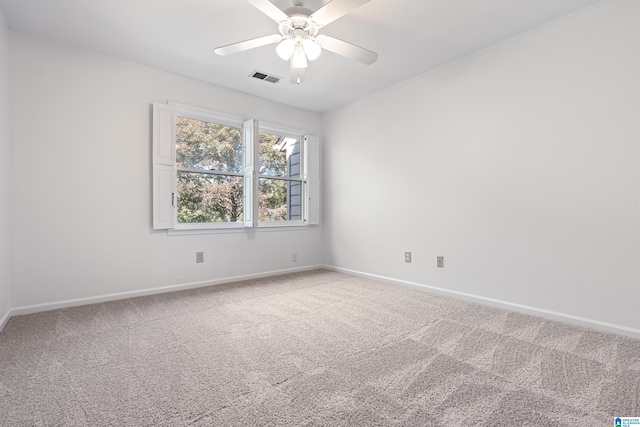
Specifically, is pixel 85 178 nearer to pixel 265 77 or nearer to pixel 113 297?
pixel 113 297

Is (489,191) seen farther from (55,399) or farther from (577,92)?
(55,399)

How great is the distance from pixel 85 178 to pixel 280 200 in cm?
237

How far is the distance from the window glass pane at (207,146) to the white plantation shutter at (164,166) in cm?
23

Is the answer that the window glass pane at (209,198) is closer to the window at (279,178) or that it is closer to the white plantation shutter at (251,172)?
the white plantation shutter at (251,172)

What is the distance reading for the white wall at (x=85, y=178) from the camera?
2.63m

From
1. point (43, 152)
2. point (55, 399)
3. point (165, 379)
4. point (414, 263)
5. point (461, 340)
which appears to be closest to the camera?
point (55, 399)

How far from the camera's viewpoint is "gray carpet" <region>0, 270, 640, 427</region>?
1.32 meters

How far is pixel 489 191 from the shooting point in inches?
114

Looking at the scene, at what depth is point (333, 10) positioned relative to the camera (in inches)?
75.1

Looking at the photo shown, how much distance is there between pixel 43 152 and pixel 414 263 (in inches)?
154

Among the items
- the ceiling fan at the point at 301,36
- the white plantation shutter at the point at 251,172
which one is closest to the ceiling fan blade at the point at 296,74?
the ceiling fan at the point at 301,36

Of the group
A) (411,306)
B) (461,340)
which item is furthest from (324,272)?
(461,340)

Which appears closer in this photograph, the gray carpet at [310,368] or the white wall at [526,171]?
the gray carpet at [310,368]

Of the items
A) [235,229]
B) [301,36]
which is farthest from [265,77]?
[235,229]
